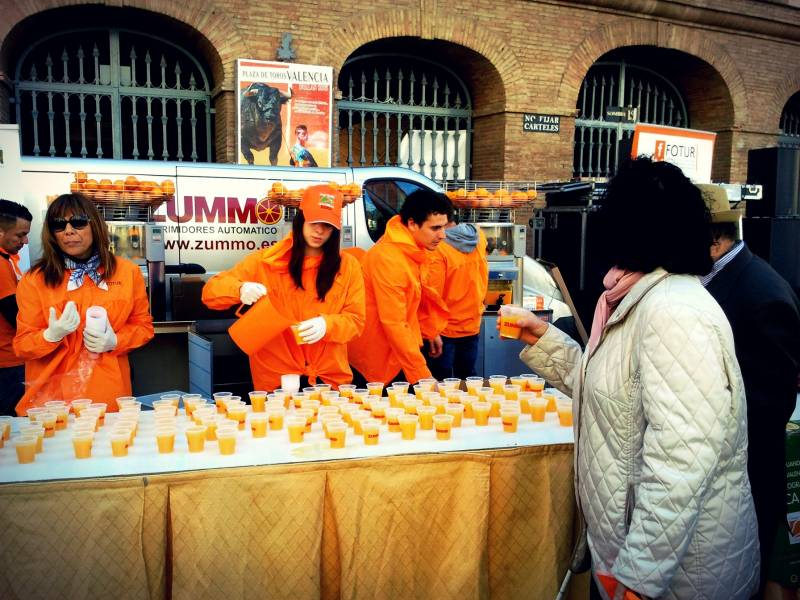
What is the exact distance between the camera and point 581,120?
615 inches

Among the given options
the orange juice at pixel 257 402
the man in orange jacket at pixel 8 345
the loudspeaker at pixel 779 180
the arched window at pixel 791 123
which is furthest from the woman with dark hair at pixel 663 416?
the arched window at pixel 791 123

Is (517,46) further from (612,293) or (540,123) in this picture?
(612,293)

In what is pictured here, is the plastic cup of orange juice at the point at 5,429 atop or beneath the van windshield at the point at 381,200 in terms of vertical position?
beneath

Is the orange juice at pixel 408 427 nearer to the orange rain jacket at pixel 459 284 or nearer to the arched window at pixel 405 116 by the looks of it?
the orange rain jacket at pixel 459 284

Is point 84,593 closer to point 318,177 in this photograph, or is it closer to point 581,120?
point 318,177

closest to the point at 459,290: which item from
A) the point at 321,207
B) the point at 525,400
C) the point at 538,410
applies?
the point at 321,207

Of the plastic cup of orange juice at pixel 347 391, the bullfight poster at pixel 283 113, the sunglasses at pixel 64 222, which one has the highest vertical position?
the bullfight poster at pixel 283 113

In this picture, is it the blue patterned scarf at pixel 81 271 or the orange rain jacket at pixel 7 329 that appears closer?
the blue patterned scarf at pixel 81 271

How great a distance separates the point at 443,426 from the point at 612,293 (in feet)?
3.50

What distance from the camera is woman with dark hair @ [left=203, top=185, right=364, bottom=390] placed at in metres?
4.12

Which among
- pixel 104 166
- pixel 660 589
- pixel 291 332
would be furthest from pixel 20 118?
pixel 660 589

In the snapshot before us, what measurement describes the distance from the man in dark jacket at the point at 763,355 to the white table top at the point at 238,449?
2.47 feet

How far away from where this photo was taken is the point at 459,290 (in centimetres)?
600

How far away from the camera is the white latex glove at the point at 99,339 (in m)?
3.69
